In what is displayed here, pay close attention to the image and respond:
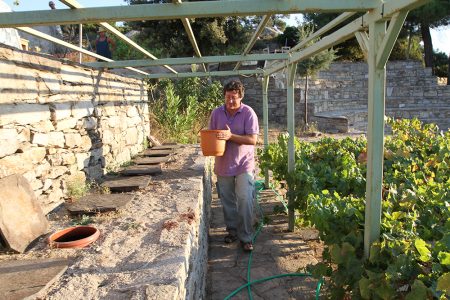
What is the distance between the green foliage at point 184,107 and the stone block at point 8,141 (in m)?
5.63

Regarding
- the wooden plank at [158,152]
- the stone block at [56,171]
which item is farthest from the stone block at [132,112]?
the stone block at [56,171]

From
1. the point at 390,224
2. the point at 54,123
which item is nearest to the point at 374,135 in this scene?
the point at 390,224

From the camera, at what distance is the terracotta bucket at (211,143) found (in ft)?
10.4

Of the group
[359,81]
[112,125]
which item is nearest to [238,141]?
[112,125]

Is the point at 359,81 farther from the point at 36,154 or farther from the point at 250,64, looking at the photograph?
the point at 36,154

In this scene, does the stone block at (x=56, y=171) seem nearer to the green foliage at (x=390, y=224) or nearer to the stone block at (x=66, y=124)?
the stone block at (x=66, y=124)

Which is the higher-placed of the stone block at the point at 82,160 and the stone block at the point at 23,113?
the stone block at the point at 23,113

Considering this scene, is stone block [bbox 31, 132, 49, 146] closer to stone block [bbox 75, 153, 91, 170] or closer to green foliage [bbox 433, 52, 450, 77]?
stone block [bbox 75, 153, 91, 170]

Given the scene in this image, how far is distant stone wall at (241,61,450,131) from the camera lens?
13.1 meters

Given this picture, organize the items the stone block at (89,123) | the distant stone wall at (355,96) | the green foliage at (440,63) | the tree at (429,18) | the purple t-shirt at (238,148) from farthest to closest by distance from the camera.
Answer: the green foliage at (440,63)
the tree at (429,18)
the distant stone wall at (355,96)
the stone block at (89,123)
the purple t-shirt at (238,148)

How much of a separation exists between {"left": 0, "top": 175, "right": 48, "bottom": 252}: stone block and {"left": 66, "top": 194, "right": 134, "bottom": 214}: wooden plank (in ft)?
1.31

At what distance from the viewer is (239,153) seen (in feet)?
11.4

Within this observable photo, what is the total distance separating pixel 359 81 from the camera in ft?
53.0

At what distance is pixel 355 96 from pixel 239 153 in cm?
1360
